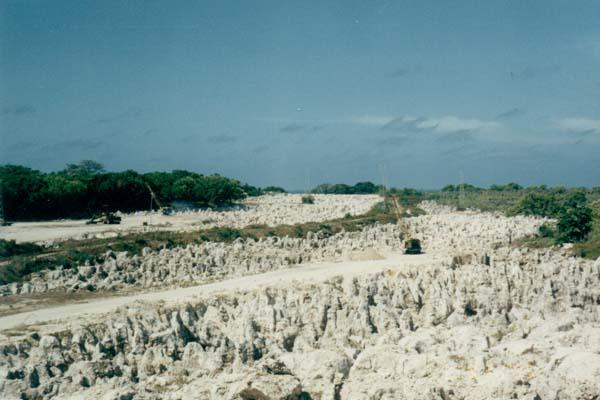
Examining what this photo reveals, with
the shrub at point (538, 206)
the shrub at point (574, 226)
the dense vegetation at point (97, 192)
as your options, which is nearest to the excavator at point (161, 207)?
the dense vegetation at point (97, 192)

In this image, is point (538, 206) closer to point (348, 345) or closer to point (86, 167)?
point (348, 345)

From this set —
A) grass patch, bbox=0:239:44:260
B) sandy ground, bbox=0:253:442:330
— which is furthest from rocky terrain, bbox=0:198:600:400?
grass patch, bbox=0:239:44:260

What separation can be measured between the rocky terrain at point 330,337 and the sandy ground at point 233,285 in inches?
29.8

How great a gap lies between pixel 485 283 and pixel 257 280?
27.1 ft

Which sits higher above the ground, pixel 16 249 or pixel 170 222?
pixel 170 222

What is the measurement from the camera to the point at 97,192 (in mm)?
44438

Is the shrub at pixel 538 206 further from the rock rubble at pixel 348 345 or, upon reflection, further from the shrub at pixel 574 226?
the rock rubble at pixel 348 345

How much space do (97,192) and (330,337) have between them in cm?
3498

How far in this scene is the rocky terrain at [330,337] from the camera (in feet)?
26.4

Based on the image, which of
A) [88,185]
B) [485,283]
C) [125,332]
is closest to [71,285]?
[125,332]

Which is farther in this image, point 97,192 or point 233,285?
point 97,192

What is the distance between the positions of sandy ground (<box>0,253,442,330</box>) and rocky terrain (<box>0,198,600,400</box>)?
756 mm

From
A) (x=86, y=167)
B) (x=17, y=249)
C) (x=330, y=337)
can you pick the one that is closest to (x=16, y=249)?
(x=17, y=249)

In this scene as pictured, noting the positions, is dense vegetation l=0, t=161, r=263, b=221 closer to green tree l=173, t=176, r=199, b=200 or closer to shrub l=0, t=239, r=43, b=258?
green tree l=173, t=176, r=199, b=200
